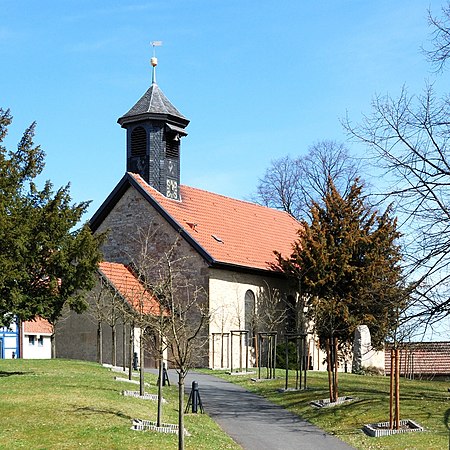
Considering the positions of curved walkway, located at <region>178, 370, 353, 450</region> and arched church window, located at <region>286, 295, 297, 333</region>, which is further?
arched church window, located at <region>286, 295, 297, 333</region>

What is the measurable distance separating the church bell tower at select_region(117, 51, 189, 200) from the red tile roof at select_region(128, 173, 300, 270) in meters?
0.62

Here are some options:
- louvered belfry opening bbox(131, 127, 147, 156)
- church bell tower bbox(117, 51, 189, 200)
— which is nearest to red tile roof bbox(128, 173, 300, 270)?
church bell tower bbox(117, 51, 189, 200)

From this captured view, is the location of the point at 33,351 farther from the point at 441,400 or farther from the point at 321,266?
the point at 441,400

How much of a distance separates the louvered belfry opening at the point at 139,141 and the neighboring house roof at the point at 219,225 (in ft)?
3.77

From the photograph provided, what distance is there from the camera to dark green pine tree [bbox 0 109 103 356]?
2523 cm

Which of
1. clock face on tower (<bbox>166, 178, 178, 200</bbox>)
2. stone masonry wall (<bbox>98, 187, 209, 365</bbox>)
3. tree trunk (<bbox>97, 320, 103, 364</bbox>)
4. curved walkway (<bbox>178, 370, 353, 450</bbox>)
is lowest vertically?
curved walkway (<bbox>178, 370, 353, 450</bbox>)

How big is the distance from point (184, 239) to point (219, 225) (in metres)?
3.77

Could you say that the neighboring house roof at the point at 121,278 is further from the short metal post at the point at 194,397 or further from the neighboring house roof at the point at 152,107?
the short metal post at the point at 194,397

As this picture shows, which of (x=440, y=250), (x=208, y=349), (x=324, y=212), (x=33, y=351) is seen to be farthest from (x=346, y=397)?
(x=33, y=351)

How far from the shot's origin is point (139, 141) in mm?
39375

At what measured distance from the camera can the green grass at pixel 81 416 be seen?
16266mm

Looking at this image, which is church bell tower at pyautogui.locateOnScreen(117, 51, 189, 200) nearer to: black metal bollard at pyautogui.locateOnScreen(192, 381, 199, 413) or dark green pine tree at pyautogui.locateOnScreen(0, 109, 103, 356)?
dark green pine tree at pyautogui.locateOnScreen(0, 109, 103, 356)

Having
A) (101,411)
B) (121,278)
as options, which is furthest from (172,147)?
(101,411)

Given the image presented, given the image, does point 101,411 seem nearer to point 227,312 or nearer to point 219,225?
point 227,312
